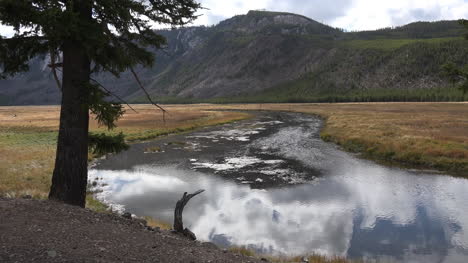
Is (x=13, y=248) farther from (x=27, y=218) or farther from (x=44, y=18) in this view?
(x=44, y=18)

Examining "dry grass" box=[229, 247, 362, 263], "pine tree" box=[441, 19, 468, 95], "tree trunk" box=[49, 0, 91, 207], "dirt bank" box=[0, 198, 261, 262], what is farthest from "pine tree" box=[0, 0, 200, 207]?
"pine tree" box=[441, 19, 468, 95]

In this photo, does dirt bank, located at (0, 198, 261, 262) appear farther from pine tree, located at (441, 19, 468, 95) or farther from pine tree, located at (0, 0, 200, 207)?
pine tree, located at (441, 19, 468, 95)

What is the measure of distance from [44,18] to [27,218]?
478cm

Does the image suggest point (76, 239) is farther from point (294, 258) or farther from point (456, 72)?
point (456, 72)

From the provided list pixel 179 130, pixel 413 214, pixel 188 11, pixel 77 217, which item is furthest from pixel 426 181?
pixel 179 130

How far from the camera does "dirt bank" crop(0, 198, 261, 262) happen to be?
22.4 feet

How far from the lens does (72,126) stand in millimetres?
9961

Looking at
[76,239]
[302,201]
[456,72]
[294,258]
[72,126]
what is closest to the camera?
[76,239]

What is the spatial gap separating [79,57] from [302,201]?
43.9ft

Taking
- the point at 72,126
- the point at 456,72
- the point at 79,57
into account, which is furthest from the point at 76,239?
the point at 456,72

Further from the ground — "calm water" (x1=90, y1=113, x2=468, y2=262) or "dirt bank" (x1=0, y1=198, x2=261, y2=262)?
"dirt bank" (x1=0, y1=198, x2=261, y2=262)

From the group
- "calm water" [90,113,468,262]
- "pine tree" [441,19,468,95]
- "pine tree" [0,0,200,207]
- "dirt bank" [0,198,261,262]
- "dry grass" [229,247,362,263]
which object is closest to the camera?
"dirt bank" [0,198,261,262]

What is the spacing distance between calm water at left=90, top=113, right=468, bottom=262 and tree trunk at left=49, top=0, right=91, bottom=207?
18.8 feet

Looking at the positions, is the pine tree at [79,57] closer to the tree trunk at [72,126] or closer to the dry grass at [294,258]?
the tree trunk at [72,126]
